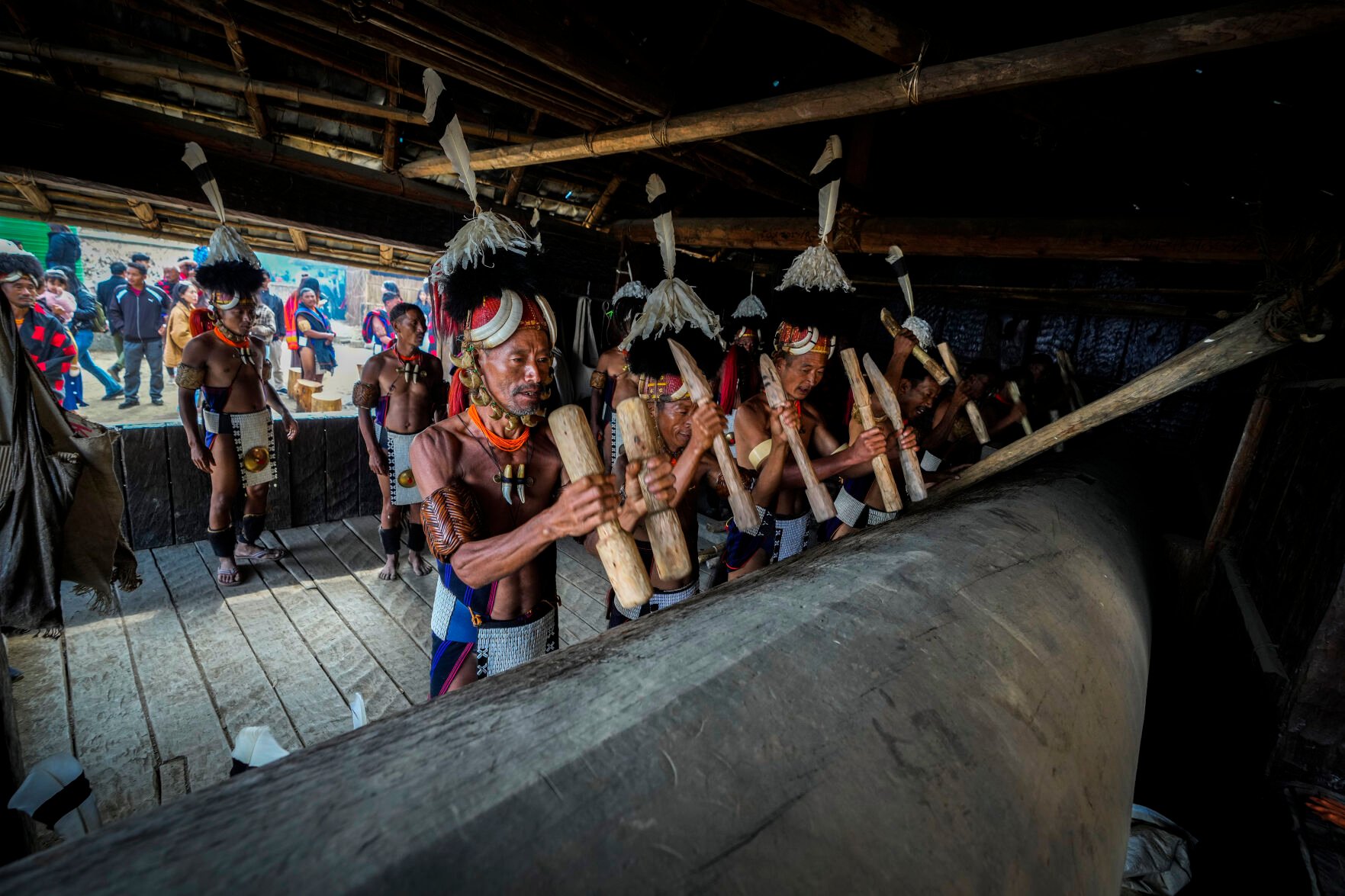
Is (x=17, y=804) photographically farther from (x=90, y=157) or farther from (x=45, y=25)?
(x=45, y=25)

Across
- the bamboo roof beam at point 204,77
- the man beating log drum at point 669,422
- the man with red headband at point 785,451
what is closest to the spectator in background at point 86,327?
the bamboo roof beam at point 204,77

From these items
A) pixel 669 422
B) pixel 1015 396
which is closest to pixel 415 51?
A: pixel 669 422

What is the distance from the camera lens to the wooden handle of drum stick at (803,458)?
2.64m

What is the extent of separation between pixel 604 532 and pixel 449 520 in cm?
71

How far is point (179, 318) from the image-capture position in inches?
405

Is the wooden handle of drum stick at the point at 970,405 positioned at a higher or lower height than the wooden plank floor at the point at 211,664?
higher

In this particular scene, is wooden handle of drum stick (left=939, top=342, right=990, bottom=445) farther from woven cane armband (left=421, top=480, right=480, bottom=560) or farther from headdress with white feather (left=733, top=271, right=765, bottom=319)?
woven cane armband (left=421, top=480, right=480, bottom=560)

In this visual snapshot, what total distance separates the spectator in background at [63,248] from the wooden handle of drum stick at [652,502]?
1193 centimetres

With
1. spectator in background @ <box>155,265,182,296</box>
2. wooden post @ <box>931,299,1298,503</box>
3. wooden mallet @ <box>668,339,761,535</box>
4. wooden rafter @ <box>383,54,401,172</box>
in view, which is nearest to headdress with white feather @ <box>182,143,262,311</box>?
wooden rafter @ <box>383,54,401,172</box>

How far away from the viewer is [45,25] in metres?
3.34

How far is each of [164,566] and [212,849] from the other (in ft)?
19.3

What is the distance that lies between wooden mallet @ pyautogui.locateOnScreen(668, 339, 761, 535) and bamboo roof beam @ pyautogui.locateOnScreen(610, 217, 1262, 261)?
2.61 metres

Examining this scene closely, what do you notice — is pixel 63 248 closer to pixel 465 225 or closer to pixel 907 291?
pixel 465 225

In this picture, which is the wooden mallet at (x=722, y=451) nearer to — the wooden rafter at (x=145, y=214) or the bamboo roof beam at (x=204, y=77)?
the bamboo roof beam at (x=204, y=77)
